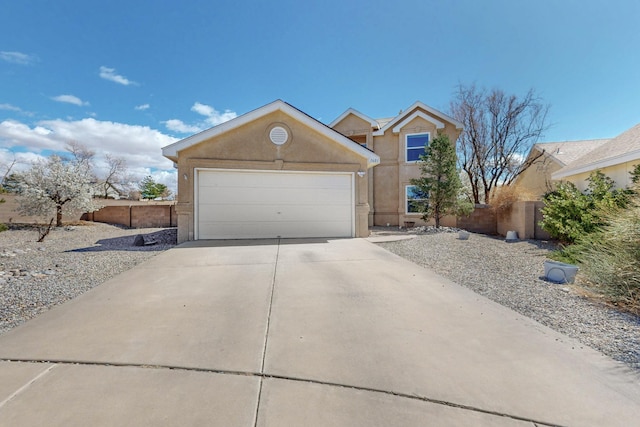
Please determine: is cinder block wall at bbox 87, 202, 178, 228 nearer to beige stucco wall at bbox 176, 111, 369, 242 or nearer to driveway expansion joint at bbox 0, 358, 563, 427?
beige stucco wall at bbox 176, 111, 369, 242

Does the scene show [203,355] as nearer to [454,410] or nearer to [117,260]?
[454,410]

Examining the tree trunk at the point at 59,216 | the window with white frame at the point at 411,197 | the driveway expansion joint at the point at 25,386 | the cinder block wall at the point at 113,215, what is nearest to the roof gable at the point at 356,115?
the window with white frame at the point at 411,197

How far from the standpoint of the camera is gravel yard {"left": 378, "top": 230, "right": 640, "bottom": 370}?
3092 mm

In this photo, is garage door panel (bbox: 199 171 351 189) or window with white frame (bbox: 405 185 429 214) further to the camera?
window with white frame (bbox: 405 185 429 214)

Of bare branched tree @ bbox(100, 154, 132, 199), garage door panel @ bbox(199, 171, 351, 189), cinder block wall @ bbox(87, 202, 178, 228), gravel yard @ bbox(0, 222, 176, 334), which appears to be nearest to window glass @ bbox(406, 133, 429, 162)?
garage door panel @ bbox(199, 171, 351, 189)

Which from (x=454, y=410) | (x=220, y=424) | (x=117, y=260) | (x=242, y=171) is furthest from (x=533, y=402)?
(x=242, y=171)

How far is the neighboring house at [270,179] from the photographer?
9344mm

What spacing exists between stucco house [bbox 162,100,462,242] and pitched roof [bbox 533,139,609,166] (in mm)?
14180

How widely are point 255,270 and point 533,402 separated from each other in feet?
15.3

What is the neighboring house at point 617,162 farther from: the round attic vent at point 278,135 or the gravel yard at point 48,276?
the gravel yard at point 48,276

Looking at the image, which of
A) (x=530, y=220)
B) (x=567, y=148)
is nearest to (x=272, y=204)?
(x=530, y=220)

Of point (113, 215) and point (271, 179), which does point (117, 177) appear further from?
point (271, 179)

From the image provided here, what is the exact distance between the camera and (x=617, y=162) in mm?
8992

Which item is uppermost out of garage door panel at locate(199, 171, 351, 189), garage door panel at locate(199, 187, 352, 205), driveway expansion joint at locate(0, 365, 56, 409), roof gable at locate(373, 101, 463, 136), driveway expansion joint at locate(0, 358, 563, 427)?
roof gable at locate(373, 101, 463, 136)
